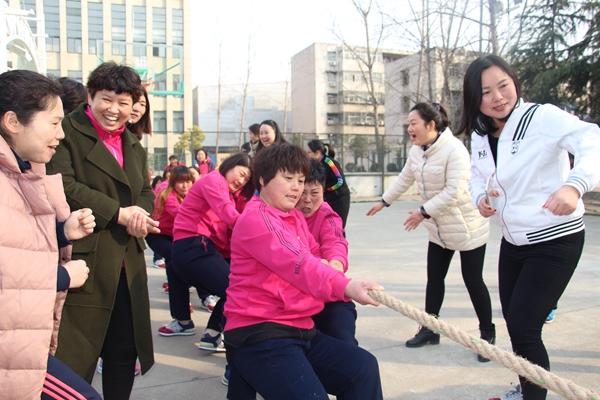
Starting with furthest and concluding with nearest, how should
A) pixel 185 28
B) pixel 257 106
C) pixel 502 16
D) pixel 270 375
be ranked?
pixel 257 106, pixel 185 28, pixel 502 16, pixel 270 375

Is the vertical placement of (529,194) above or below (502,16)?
below

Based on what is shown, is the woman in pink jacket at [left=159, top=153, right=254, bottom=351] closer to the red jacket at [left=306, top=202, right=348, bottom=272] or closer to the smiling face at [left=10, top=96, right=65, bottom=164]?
the red jacket at [left=306, top=202, right=348, bottom=272]

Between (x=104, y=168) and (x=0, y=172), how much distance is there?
68 centimetres

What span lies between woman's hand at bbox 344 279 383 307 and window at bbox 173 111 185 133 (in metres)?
42.9

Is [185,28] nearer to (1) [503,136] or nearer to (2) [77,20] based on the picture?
(2) [77,20]

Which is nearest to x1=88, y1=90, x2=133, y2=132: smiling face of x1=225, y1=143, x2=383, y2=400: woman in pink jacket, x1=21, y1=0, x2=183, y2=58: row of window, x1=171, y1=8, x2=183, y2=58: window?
x1=225, y1=143, x2=383, y2=400: woman in pink jacket

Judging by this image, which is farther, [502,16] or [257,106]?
[257,106]

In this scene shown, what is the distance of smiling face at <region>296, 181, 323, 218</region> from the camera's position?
2.99 m

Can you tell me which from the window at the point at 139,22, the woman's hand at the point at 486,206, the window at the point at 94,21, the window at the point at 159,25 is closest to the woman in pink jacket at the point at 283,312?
the woman's hand at the point at 486,206

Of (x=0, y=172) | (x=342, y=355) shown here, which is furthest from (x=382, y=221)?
(x=0, y=172)

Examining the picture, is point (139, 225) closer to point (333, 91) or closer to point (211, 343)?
point (211, 343)

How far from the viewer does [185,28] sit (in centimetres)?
4194

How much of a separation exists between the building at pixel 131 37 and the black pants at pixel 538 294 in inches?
1454

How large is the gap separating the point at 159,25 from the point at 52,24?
334 inches
